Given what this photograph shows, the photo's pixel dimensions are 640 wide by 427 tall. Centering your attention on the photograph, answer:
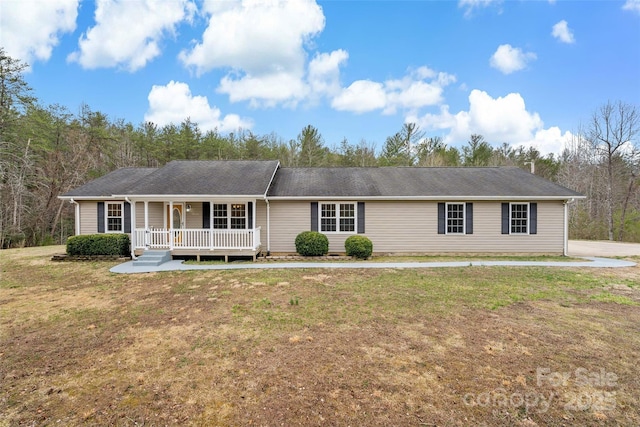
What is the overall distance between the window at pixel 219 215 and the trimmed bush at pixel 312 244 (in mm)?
3351

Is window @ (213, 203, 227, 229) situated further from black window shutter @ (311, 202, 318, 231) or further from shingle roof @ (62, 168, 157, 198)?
shingle roof @ (62, 168, 157, 198)

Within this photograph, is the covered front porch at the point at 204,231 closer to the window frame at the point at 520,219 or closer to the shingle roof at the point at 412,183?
the shingle roof at the point at 412,183

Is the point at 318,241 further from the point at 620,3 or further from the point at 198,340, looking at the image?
the point at 620,3

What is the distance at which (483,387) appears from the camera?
120 inches

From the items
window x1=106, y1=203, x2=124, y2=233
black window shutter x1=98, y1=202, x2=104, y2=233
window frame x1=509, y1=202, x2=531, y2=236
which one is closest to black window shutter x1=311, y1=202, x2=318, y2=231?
window frame x1=509, y1=202, x2=531, y2=236

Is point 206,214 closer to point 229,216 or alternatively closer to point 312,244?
point 229,216

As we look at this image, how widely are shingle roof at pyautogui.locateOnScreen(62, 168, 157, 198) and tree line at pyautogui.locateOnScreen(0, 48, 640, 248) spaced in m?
6.26

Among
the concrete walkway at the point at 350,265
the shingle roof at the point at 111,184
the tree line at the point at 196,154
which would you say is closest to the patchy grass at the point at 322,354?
the concrete walkway at the point at 350,265

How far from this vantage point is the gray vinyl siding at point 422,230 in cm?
1206

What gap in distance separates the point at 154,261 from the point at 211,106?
20335 millimetres

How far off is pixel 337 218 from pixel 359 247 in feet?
5.71

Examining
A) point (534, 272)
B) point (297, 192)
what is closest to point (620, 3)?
point (534, 272)

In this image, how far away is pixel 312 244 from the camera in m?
11.4

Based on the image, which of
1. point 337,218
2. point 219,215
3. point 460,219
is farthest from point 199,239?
point 460,219
